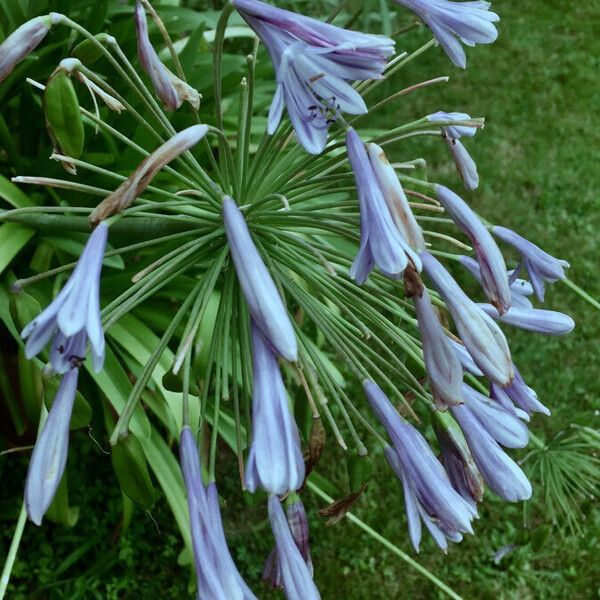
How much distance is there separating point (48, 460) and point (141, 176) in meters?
0.36

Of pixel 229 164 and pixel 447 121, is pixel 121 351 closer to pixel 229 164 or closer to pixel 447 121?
pixel 229 164

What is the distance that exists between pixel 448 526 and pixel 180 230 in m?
0.59

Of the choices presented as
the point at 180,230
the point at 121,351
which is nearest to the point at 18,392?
the point at 121,351

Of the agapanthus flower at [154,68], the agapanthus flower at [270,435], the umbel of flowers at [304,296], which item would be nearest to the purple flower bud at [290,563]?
the umbel of flowers at [304,296]

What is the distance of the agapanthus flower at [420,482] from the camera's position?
100 cm

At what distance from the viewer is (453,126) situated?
115 cm

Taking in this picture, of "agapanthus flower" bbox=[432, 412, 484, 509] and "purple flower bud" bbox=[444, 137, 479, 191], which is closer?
"agapanthus flower" bbox=[432, 412, 484, 509]

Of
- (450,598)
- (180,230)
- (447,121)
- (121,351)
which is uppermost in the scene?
(447,121)

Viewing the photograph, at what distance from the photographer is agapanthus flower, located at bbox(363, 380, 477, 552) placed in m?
1.00

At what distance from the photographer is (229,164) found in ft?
3.86

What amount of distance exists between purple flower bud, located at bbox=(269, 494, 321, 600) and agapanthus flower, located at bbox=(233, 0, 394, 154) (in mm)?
488

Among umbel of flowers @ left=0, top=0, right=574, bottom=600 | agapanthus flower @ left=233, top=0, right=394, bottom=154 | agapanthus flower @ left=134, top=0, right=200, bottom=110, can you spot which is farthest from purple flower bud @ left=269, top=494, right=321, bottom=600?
agapanthus flower @ left=134, top=0, right=200, bottom=110

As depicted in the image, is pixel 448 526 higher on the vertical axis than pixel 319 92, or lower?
lower

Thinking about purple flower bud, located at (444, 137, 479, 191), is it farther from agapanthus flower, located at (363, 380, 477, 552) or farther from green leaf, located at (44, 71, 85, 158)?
green leaf, located at (44, 71, 85, 158)
